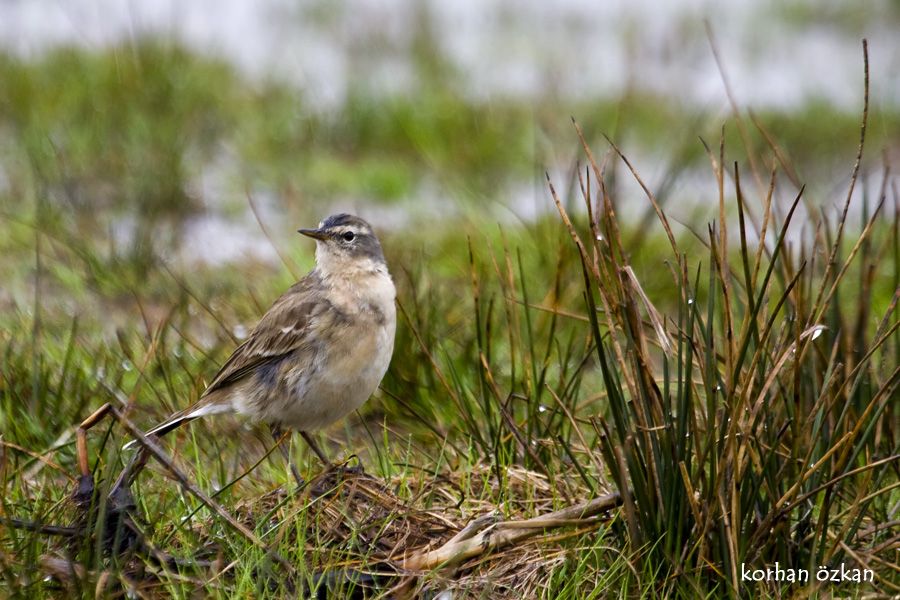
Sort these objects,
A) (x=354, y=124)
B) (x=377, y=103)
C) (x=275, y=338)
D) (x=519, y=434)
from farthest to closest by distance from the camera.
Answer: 1. (x=377, y=103)
2. (x=354, y=124)
3. (x=275, y=338)
4. (x=519, y=434)

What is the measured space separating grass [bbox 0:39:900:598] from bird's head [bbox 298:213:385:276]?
0.92 ft

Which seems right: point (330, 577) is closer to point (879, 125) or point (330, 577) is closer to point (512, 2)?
point (879, 125)

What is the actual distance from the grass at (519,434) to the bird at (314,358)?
136 millimetres

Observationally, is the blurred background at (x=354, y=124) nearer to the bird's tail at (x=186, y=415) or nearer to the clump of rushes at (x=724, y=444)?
the bird's tail at (x=186, y=415)

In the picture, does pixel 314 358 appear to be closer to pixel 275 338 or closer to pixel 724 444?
pixel 275 338

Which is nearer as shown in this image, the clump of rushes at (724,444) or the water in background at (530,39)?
the clump of rushes at (724,444)

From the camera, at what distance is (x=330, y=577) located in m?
3.94

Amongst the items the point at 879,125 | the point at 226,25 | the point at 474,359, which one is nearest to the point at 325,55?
the point at 226,25

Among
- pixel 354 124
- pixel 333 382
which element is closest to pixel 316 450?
pixel 333 382

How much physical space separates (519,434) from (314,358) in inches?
37.6

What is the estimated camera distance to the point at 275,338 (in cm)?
522

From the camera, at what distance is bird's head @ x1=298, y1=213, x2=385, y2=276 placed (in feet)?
17.8

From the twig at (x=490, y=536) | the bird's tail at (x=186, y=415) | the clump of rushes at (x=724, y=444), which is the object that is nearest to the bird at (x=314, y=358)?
the bird's tail at (x=186, y=415)

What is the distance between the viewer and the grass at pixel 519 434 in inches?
151
